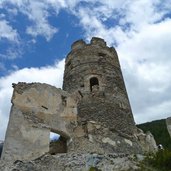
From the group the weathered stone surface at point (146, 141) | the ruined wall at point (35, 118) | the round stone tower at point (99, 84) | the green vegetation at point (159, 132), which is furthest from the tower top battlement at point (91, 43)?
the green vegetation at point (159, 132)

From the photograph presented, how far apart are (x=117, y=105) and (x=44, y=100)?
12.6ft

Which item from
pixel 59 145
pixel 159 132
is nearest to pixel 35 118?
pixel 59 145

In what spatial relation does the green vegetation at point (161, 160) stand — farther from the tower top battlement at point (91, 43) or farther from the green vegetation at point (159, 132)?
the green vegetation at point (159, 132)

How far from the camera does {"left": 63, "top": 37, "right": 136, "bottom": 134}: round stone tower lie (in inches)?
549

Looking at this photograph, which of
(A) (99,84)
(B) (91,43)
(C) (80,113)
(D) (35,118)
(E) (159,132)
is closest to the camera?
(D) (35,118)

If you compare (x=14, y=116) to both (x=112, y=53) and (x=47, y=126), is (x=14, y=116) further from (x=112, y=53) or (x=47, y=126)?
(x=112, y=53)

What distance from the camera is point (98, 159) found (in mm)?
8172

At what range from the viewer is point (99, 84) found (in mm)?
15188

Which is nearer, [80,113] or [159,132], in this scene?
[80,113]

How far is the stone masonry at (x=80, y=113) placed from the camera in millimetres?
10750

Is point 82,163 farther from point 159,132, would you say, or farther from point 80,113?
point 159,132

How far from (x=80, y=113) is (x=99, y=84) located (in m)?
1.95

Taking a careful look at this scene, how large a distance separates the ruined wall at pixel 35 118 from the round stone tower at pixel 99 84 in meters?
1.23

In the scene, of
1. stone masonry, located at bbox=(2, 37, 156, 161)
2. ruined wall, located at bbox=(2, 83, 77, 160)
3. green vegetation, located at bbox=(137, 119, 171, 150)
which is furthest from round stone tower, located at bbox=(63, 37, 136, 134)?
green vegetation, located at bbox=(137, 119, 171, 150)
